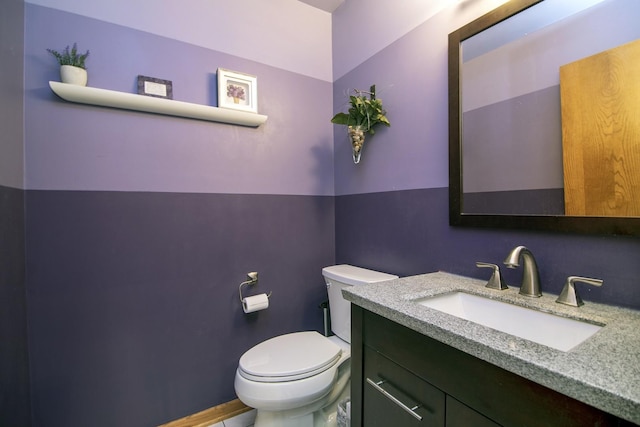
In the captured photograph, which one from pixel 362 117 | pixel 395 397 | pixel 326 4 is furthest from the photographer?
pixel 326 4

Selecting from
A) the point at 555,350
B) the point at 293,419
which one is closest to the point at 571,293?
the point at 555,350

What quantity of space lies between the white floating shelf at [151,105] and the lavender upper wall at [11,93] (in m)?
0.13

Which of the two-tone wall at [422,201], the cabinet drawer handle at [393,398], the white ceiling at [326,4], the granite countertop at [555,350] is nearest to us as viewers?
the granite countertop at [555,350]

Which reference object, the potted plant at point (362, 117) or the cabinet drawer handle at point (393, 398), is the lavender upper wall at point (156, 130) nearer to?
the potted plant at point (362, 117)

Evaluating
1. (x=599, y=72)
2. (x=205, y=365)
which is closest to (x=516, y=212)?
(x=599, y=72)

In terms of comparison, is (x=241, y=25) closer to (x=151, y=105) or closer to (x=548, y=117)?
(x=151, y=105)

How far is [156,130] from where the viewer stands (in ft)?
4.54

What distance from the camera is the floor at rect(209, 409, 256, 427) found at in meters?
1.48

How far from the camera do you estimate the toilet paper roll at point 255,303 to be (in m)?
1.54

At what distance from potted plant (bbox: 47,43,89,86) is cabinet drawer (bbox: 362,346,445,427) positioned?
1.62 metres

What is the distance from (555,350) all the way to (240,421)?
1622 millimetres

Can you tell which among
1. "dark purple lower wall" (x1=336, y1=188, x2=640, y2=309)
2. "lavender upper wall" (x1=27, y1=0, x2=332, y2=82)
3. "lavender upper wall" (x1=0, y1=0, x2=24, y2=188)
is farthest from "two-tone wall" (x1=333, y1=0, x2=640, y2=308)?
"lavender upper wall" (x1=0, y1=0, x2=24, y2=188)

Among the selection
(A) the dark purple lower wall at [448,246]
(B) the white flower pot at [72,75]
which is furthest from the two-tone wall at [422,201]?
(B) the white flower pot at [72,75]

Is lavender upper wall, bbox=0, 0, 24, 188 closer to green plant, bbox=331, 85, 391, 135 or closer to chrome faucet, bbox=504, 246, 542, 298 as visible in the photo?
green plant, bbox=331, 85, 391, 135
